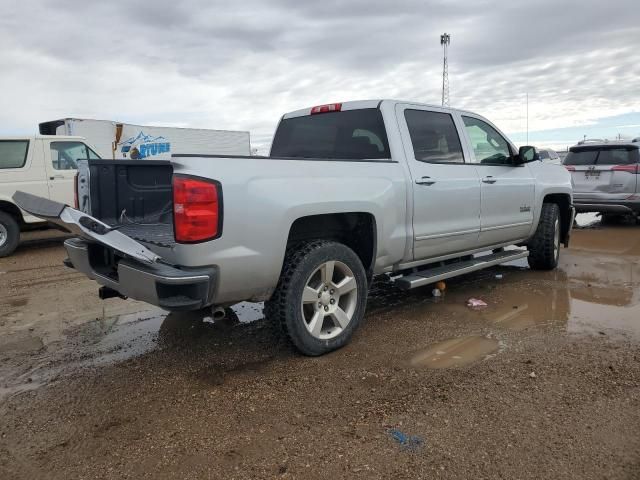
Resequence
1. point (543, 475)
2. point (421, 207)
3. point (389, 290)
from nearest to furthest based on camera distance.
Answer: point (543, 475)
point (421, 207)
point (389, 290)

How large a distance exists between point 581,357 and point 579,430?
112 centimetres

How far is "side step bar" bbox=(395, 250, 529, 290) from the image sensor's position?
14.0 ft

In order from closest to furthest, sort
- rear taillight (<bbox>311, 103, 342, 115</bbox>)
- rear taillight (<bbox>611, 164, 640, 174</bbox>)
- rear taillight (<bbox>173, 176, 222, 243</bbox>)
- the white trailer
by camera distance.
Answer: rear taillight (<bbox>173, 176, 222, 243</bbox>), rear taillight (<bbox>311, 103, 342, 115</bbox>), rear taillight (<bbox>611, 164, 640, 174</bbox>), the white trailer

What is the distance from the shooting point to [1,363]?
383 centimetres

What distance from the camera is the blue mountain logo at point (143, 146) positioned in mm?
17906

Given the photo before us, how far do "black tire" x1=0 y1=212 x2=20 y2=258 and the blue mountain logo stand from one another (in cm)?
983

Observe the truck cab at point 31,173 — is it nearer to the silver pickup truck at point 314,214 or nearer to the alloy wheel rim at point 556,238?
the silver pickup truck at point 314,214

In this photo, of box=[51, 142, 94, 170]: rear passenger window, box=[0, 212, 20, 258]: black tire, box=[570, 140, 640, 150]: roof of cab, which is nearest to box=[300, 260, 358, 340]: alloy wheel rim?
box=[0, 212, 20, 258]: black tire

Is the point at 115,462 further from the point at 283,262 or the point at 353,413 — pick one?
the point at 283,262

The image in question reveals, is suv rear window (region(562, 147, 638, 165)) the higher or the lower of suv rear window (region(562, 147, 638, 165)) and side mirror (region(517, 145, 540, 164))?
the higher

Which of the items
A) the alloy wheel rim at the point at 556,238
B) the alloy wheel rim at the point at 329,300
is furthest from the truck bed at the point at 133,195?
the alloy wheel rim at the point at 556,238

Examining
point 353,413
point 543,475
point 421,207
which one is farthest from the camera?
point 421,207

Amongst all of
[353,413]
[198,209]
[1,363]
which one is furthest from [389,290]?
[1,363]

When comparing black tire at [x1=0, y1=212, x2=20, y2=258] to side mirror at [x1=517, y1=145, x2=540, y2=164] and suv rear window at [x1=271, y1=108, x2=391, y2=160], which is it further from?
side mirror at [x1=517, y1=145, x2=540, y2=164]
